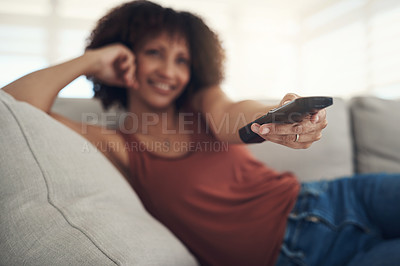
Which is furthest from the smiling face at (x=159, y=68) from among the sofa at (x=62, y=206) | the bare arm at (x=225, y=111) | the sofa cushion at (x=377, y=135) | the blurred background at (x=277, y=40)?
the blurred background at (x=277, y=40)

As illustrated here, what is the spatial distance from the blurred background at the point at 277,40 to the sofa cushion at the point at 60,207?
9.15 feet

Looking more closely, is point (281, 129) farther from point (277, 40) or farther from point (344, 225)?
point (277, 40)

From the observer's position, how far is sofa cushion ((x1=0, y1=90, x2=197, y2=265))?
1.42 ft

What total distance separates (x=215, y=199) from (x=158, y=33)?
0.55 meters

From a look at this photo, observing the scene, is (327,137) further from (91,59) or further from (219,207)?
(91,59)

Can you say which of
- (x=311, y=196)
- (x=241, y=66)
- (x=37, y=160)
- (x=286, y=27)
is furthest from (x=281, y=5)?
(x=37, y=160)

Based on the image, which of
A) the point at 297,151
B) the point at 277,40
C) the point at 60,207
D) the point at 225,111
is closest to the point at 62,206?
the point at 60,207

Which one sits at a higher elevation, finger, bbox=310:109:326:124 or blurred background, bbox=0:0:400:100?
blurred background, bbox=0:0:400:100

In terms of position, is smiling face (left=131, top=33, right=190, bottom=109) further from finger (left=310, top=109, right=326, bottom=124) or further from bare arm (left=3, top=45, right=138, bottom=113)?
finger (left=310, top=109, right=326, bottom=124)

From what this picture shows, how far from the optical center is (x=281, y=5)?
423 centimetres

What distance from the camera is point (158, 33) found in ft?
3.13

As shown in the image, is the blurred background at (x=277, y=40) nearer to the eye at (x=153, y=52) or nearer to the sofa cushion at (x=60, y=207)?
the eye at (x=153, y=52)

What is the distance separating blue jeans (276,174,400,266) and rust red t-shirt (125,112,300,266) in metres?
0.04

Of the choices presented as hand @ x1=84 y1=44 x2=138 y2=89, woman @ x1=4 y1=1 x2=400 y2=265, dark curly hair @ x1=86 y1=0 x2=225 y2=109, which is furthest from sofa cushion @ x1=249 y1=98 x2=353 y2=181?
hand @ x1=84 y1=44 x2=138 y2=89
